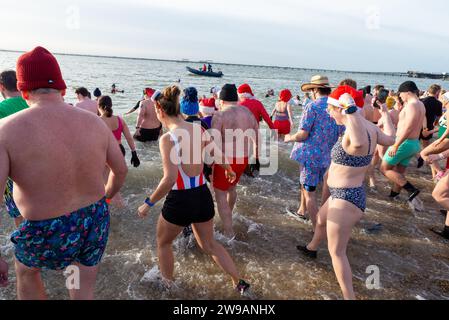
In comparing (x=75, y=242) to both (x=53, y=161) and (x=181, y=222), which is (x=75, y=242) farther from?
(x=181, y=222)

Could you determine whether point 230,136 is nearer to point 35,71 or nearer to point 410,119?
point 35,71

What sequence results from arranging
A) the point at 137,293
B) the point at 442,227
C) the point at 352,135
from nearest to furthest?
the point at 352,135, the point at 137,293, the point at 442,227

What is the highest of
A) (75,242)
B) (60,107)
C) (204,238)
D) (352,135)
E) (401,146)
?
(60,107)

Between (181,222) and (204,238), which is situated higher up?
(181,222)

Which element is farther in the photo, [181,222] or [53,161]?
[181,222]

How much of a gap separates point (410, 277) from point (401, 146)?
228 cm

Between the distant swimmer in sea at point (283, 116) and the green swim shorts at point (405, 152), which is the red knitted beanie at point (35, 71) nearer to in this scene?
the green swim shorts at point (405, 152)

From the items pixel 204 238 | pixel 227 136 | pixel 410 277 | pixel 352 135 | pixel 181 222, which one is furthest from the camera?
pixel 227 136

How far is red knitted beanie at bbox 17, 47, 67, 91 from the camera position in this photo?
1.78m

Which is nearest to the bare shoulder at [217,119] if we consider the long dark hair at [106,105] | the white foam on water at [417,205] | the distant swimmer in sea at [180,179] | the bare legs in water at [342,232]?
the distant swimmer in sea at [180,179]

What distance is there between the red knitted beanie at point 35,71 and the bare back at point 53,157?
0.13 metres

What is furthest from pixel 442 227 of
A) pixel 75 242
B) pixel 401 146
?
pixel 75 242

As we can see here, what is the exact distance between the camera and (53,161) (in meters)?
1.78

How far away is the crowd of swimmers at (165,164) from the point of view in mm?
1791
